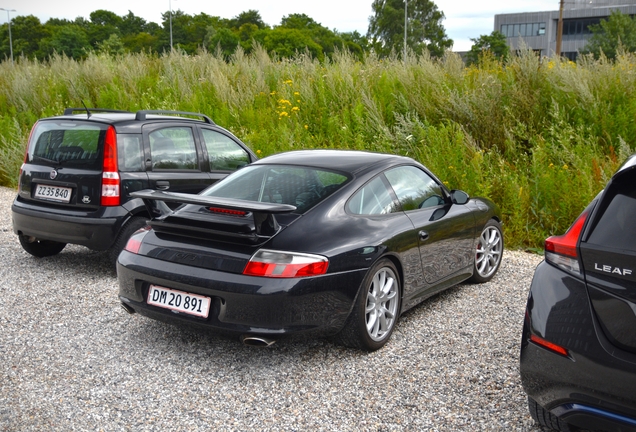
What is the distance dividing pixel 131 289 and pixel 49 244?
348 centimetres

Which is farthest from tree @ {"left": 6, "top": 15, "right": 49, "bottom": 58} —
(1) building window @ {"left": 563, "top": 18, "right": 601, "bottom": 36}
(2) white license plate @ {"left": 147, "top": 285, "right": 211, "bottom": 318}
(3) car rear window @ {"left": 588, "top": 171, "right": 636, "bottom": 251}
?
(3) car rear window @ {"left": 588, "top": 171, "right": 636, "bottom": 251}

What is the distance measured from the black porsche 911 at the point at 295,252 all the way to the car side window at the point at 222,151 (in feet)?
Result: 7.46

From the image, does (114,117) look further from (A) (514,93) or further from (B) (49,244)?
(A) (514,93)

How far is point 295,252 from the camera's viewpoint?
4250 mm

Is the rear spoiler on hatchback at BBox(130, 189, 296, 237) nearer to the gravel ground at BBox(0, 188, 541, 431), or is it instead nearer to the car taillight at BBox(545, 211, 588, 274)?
the gravel ground at BBox(0, 188, 541, 431)

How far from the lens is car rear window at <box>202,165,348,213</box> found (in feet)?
15.9

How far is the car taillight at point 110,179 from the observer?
6559 mm

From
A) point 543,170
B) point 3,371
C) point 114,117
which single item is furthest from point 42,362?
point 543,170

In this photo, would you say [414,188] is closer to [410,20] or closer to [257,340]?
[257,340]

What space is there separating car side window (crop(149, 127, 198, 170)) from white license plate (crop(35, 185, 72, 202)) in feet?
3.00

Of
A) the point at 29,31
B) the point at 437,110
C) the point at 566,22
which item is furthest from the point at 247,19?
the point at 437,110

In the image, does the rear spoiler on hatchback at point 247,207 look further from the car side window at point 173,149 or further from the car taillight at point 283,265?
the car side window at point 173,149

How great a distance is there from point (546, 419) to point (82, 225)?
15.8 feet

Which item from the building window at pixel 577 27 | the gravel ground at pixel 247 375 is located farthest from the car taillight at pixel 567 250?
the building window at pixel 577 27
